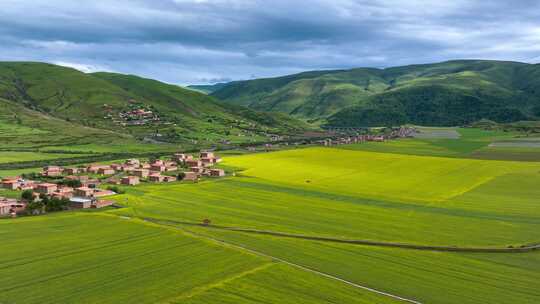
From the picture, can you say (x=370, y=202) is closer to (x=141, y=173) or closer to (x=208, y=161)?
(x=141, y=173)

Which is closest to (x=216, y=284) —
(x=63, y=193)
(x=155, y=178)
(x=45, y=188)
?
(x=63, y=193)

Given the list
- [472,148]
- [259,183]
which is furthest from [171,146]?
[472,148]

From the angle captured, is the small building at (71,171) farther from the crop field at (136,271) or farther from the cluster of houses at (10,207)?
the crop field at (136,271)

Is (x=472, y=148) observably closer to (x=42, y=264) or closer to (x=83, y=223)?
(x=83, y=223)

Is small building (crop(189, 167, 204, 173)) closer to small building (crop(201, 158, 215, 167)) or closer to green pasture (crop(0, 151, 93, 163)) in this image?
small building (crop(201, 158, 215, 167))

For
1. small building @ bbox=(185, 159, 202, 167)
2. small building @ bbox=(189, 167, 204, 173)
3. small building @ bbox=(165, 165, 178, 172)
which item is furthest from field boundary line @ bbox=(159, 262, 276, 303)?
small building @ bbox=(185, 159, 202, 167)
